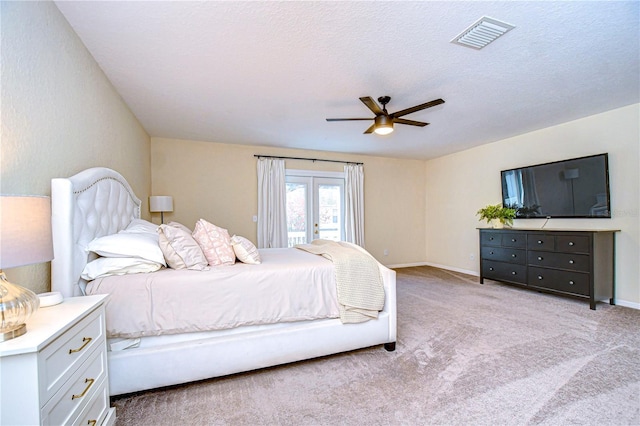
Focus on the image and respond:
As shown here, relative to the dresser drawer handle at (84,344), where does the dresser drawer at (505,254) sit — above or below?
below

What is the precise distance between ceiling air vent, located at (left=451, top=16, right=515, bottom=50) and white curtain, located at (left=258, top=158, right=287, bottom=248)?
3.67 m

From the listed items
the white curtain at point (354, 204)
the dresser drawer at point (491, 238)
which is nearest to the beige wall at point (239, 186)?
Answer: the white curtain at point (354, 204)

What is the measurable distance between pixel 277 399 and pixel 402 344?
1.25 meters

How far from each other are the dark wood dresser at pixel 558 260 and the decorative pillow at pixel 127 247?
4.52 meters

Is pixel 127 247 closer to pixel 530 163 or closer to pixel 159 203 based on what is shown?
pixel 159 203

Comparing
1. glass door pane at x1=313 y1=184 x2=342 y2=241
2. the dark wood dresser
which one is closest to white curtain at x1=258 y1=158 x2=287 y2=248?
glass door pane at x1=313 y1=184 x2=342 y2=241

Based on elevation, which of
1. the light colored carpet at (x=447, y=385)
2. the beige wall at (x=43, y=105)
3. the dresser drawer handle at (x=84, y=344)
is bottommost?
the light colored carpet at (x=447, y=385)

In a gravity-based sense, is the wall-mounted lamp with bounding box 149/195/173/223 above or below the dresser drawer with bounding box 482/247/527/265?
above

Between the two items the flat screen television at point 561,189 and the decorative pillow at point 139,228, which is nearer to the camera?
the decorative pillow at point 139,228

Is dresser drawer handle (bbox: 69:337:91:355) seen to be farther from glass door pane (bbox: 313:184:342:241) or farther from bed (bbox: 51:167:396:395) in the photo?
glass door pane (bbox: 313:184:342:241)

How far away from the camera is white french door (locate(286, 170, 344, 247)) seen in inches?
218

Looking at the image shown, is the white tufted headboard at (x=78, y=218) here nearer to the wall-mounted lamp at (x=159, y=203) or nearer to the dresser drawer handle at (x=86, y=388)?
the dresser drawer handle at (x=86, y=388)

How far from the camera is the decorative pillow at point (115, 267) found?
1.86 m

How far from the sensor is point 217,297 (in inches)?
78.4
